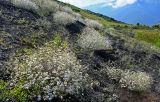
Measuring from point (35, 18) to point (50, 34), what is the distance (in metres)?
4.68

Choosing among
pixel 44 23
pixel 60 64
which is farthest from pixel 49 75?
pixel 44 23

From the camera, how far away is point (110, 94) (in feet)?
70.8

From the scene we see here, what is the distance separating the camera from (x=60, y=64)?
19.0m

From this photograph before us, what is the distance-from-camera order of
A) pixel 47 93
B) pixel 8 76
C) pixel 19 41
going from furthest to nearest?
pixel 19 41 < pixel 8 76 < pixel 47 93

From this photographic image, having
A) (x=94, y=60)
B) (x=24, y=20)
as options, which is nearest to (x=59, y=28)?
(x=24, y=20)

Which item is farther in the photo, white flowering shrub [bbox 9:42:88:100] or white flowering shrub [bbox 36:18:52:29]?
white flowering shrub [bbox 36:18:52:29]

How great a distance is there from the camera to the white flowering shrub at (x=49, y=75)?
57.2 feet

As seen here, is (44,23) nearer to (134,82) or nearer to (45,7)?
(45,7)

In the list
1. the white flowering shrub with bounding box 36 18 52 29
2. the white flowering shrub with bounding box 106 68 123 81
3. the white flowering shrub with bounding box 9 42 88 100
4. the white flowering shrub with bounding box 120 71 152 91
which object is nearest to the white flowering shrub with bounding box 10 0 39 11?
the white flowering shrub with bounding box 36 18 52 29

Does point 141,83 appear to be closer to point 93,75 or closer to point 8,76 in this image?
point 93,75

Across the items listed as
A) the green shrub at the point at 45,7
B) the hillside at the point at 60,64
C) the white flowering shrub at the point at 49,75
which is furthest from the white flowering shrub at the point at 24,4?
the white flowering shrub at the point at 49,75

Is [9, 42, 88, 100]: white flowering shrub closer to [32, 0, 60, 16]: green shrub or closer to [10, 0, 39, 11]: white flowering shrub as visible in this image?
[10, 0, 39, 11]: white flowering shrub

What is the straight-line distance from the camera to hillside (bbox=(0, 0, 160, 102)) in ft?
58.2

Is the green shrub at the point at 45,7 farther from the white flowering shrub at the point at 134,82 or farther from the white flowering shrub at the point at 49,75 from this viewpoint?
the white flowering shrub at the point at 49,75
